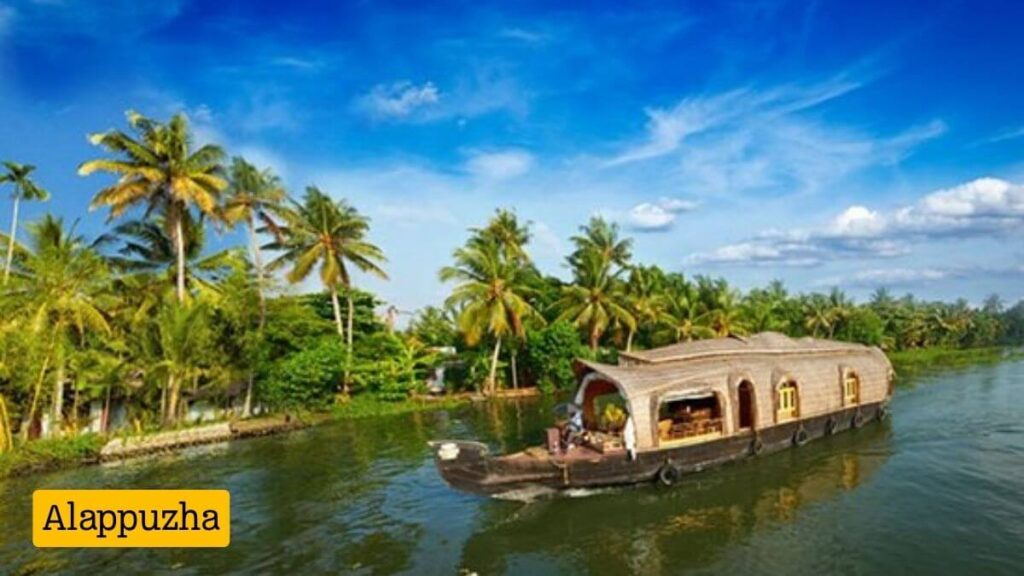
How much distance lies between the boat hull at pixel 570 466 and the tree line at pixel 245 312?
1497 cm

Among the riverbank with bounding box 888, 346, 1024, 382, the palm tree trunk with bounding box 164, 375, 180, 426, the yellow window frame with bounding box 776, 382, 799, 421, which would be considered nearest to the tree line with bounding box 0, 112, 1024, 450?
the palm tree trunk with bounding box 164, 375, 180, 426

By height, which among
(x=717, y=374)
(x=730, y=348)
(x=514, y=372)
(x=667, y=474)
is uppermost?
(x=730, y=348)

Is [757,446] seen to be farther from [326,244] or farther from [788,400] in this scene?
[326,244]

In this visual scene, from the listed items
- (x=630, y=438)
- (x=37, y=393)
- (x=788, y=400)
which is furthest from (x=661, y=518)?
(x=37, y=393)

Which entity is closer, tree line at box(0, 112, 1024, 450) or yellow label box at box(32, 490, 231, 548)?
yellow label box at box(32, 490, 231, 548)

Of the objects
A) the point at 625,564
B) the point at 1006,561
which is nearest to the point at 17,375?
the point at 625,564

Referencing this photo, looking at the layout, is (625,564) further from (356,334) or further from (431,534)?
(356,334)

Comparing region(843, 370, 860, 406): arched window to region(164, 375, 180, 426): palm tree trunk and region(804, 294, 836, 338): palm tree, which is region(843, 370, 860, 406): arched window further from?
region(804, 294, 836, 338): palm tree

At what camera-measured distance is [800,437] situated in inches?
666

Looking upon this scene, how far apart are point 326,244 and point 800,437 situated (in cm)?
2124

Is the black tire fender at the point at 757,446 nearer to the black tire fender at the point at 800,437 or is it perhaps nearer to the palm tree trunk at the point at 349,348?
the black tire fender at the point at 800,437

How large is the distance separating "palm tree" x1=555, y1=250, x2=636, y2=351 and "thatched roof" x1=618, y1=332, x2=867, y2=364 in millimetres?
16539

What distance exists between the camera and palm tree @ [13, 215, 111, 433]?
20375 millimetres

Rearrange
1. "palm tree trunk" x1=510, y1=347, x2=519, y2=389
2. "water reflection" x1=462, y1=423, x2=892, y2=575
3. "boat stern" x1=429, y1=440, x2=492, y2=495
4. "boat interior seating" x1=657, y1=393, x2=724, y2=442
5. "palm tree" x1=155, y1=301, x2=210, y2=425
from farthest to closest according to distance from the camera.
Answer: "palm tree trunk" x1=510, y1=347, x2=519, y2=389 < "palm tree" x1=155, y1=301, x2=210, y2=425 < "boat interior seating" x1=657, y1=393, x2=724, y2=442 < "boat stern" x1=429, y1=440, x2=492, y2=495 < "water reflection" x1=462, y1=423, x2=892, y2=575
